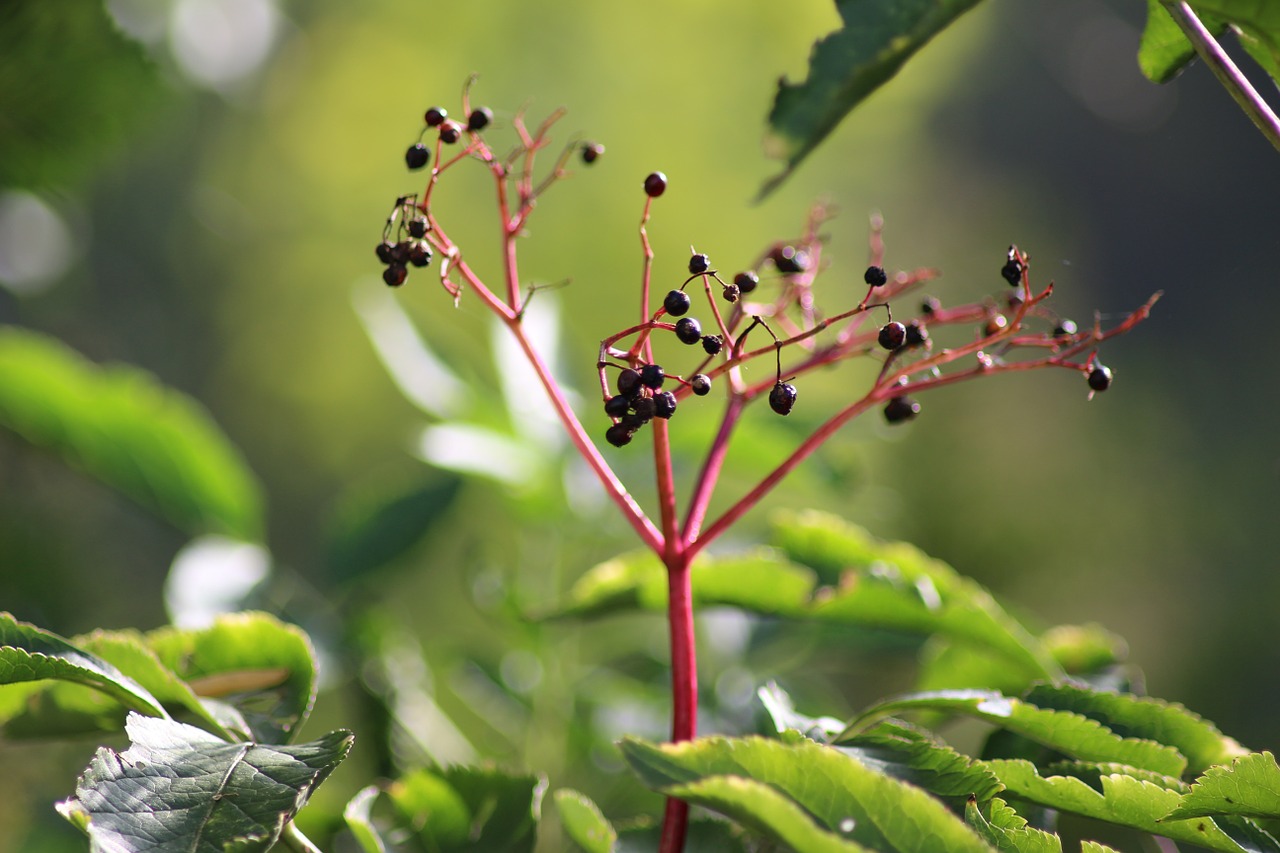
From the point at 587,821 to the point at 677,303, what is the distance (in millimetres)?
195

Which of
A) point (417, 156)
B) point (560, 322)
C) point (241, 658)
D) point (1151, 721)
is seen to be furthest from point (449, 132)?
point (560, 322)

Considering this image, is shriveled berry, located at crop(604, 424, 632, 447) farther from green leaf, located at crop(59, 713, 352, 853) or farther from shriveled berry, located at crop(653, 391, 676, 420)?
green leaf, located at crop(59, 713, 352, 853)

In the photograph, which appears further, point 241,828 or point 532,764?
point 532,764

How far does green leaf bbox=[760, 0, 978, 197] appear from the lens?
41 centimetres

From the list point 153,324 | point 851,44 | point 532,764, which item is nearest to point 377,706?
point 532,764

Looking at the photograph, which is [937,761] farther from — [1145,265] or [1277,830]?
[1145,265]

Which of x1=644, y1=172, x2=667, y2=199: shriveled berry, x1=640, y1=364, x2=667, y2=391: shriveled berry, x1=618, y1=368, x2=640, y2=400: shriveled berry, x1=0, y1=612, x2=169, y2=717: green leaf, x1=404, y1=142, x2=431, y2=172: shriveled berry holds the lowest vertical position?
x1=0, y1=612, x2=169, y2=717: green leaf

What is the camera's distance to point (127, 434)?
788 mm

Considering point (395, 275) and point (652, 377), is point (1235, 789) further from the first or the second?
point (395, 275)

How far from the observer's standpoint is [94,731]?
1.49ft

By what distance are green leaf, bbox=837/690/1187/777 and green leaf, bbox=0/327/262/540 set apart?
1.89ft

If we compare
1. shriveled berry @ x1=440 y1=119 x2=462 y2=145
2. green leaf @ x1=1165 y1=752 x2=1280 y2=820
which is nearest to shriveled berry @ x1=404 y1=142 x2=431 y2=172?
shriveled berry @ x1=440 y1=119 x2=462 y2=145

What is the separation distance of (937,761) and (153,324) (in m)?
3.19

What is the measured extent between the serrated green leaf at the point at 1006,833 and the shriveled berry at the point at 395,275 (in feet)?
0.90
